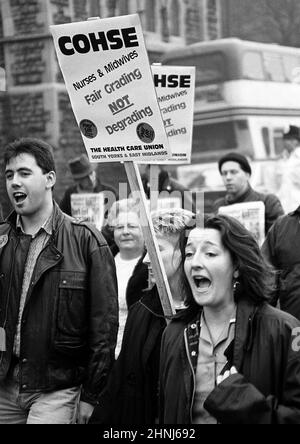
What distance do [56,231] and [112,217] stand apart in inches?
81.6

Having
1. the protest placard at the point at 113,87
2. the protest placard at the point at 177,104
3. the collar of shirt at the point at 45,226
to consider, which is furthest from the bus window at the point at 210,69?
the collar of shirt at the point at 45,226

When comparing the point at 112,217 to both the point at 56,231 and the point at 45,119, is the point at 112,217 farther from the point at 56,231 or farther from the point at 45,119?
the point at 45,119

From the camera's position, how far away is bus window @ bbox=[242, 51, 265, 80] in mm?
10438

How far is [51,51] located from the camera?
11.2 m

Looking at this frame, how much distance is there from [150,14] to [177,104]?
476 centimetres

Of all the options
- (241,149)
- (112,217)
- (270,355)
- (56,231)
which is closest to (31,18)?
(241,149)

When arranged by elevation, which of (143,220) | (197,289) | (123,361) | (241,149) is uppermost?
(241,149)

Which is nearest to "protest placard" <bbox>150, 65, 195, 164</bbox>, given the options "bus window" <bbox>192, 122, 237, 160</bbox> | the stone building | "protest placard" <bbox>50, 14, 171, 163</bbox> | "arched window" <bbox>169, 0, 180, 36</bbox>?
"protest placard" <bbox>50, 14, 171, 163</bbox>

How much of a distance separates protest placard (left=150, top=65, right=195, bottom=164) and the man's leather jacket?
1931 millimetres

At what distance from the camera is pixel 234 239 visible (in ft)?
12.7

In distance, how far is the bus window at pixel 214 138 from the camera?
10492mm

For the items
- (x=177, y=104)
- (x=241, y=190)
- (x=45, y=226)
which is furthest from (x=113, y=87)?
(x=241, y=190)

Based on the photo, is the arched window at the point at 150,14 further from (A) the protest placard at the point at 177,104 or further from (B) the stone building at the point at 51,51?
(A) the protest placard at the point at 177,104

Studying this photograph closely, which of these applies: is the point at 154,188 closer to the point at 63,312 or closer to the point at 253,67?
the point at 63,312
